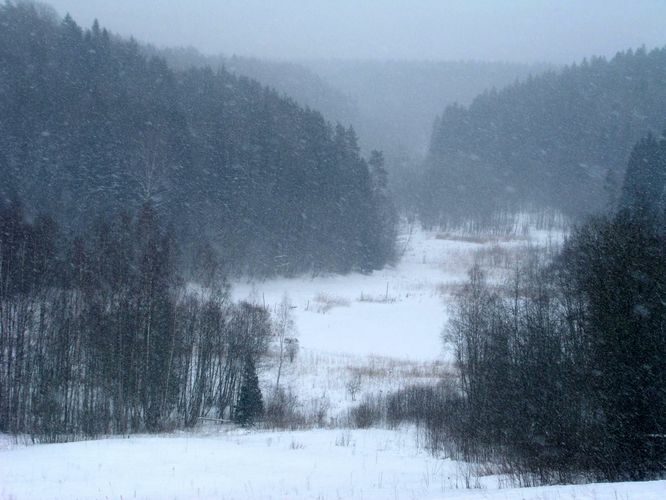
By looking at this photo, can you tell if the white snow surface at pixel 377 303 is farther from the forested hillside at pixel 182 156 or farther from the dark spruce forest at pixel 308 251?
the forested hillside at pixel 182 156

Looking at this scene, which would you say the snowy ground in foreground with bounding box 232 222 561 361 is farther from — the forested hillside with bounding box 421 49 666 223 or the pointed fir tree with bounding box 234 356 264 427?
the forested hillside with bounding box 421 49 666 223

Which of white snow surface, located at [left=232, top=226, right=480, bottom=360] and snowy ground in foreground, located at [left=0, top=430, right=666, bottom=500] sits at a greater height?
snowy ground in foreground, located at [left=0, top=430, right=666, bottom=500]

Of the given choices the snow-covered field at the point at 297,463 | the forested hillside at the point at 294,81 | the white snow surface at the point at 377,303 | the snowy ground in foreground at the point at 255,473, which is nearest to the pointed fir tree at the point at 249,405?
the snow-covered field at the point at 297,463

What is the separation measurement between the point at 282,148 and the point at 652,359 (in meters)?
69.3

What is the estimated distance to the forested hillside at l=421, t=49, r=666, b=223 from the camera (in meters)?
115

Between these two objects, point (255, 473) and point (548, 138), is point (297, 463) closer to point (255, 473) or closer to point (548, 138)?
point (255, 473)

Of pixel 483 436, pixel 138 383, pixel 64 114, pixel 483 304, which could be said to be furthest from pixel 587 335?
pixel 64 114

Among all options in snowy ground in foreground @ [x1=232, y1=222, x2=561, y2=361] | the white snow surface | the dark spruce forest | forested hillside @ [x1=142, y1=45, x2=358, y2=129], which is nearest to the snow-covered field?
the dark spruce forest

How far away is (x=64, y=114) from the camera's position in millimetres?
65438

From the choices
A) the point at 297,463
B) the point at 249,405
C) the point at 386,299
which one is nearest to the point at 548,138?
the point at 386,299

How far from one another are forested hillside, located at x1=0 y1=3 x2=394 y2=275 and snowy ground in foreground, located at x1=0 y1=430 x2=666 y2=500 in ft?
149

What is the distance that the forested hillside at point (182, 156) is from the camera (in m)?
61.6

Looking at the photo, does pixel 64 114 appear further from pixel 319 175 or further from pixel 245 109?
pixel 319 175

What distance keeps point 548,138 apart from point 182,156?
9225cm
